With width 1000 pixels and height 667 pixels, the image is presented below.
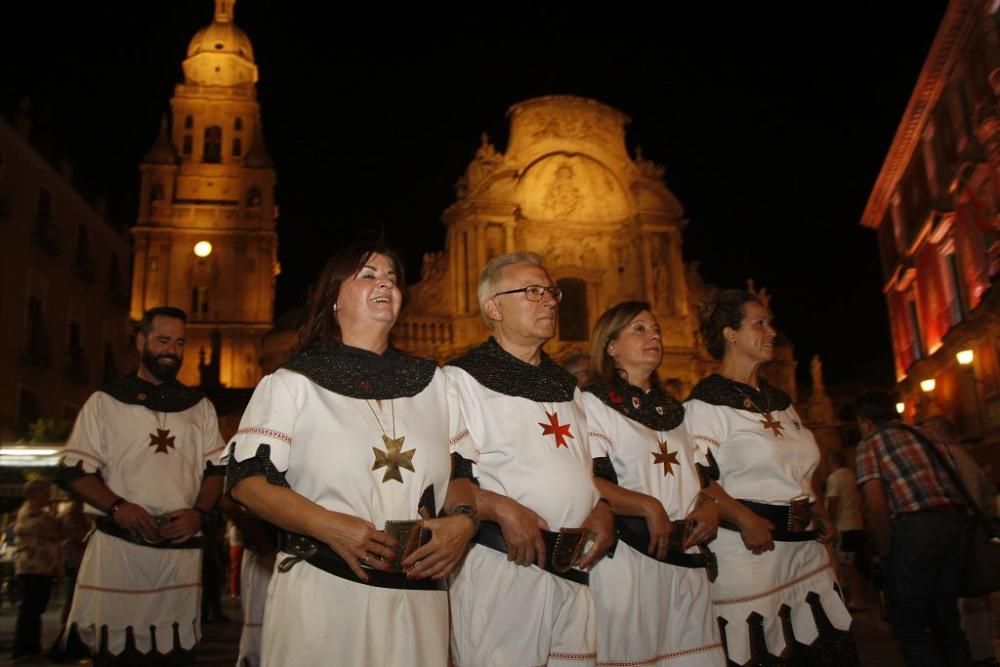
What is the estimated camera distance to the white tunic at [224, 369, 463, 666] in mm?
2535

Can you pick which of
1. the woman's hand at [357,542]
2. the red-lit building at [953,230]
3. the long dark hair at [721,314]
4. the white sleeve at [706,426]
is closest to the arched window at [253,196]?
the red-lit building at [953,230]

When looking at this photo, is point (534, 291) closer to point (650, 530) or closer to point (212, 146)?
point (650, 530)

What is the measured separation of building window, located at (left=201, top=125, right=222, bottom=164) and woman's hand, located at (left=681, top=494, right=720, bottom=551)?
35.8 meters

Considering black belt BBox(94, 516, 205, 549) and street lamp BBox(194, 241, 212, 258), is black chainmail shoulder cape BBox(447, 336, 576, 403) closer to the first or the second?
black belt BBox(94, 516, 205, 549)

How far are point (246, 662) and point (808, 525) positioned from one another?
347 cm

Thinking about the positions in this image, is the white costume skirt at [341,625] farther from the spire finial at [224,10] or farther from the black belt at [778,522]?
the spire finial at [224,10]

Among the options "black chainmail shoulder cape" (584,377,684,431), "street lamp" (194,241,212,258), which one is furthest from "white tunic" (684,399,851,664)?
"street lamp" (194,241,212,258)

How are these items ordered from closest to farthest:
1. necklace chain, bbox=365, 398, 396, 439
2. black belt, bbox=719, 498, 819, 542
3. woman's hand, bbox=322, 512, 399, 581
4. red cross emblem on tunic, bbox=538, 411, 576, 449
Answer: woman's hand, bbox=322, 512, 399, 581 < necklace chain, bbox=365, 398, 396, 439 < red cross emblem on tunic, bbox=538, 411, 576, 449 < black belt, bbox=719, 498, 819, 542

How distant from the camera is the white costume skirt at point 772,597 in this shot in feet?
13.3

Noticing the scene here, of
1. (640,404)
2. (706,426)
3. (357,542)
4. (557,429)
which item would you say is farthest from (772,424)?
(357,542)

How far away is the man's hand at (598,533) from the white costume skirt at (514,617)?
0.11 meters

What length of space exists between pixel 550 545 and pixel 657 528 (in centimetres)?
59

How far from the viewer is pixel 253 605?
5523mm

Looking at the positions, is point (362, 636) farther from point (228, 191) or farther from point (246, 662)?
point (228, 191)
